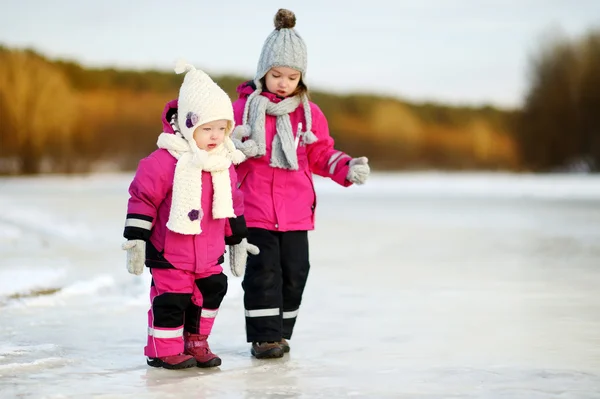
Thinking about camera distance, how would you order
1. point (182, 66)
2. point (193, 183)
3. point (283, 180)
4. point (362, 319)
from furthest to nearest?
point (362, 319)
point (283, 180)
point (182, 66)
point (193, 183)

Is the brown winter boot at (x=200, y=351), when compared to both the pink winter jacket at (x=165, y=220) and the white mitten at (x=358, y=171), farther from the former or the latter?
the white mitten at (x=358, y=171)

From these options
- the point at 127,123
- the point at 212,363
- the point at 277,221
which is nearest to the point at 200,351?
the point at 212,363

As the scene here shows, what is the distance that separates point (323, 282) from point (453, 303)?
3.92 ft

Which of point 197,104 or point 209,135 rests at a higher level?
point 197,104

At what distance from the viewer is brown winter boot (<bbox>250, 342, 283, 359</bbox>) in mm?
4016

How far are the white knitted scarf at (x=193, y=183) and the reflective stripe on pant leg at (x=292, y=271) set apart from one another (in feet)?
1.60

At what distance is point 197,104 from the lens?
378 cm

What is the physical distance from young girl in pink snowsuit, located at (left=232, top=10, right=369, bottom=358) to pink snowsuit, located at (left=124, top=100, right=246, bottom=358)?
→ 12.5 inches

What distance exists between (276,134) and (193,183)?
0.60m

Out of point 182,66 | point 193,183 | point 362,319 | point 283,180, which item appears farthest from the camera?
point 362,319

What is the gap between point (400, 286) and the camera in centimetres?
634

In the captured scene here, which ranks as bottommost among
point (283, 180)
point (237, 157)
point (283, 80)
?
point (283, 180)

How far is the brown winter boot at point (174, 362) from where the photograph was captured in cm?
379

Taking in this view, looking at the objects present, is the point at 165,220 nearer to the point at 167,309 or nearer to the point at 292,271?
the point at 167,309
